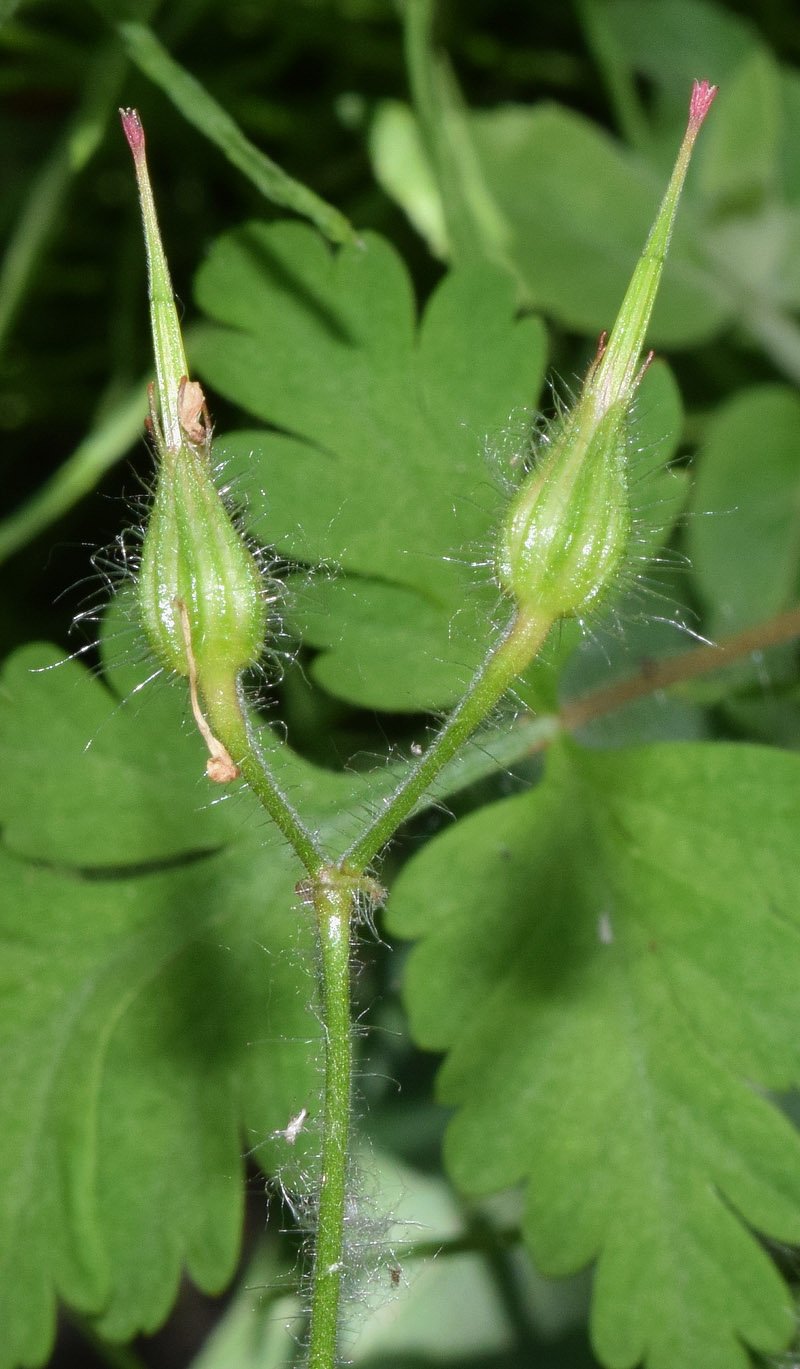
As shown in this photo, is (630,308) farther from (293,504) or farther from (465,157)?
(465,157)

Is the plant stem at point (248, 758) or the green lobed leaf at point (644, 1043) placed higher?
the plant stem at point (248, 758)

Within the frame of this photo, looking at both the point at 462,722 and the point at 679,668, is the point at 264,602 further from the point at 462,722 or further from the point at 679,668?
the point at 679,668

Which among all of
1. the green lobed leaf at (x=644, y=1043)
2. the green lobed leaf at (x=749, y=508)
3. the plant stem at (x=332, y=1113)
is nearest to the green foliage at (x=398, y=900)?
the green lobed leaf at (x=644, y=1043)

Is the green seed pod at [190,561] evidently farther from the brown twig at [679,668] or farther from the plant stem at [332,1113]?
the brown twig at [679,668]

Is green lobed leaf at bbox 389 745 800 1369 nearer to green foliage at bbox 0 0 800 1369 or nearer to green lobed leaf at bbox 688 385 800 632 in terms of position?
green foliage at bbox 0 0 800 1369

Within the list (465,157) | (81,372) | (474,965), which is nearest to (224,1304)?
(474,965)

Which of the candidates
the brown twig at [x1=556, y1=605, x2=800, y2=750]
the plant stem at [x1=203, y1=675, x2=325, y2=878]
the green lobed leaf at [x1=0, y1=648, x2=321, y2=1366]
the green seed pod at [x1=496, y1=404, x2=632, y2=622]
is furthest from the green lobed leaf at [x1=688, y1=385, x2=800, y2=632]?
the plant stem at [x1=203, y1=675, x2=325, y2=878]
